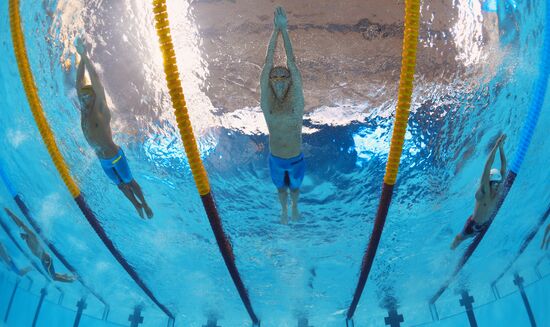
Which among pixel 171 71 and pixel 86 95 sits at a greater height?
pixel 86 95

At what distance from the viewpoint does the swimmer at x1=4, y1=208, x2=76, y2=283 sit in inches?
260

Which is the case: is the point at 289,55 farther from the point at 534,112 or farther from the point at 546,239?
the point at 546,239

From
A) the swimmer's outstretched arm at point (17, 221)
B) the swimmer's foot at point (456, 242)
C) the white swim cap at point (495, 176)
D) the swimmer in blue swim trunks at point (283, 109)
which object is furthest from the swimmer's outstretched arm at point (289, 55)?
the swimmer's outstretched arm at point (17, 221)

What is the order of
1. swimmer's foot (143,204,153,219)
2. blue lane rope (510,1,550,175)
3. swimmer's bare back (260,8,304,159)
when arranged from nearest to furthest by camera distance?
swimmer's bare back (260,8,304,159)
blue lane rope (510,1,550,175)
swimmer's foot (143,204,153,219)

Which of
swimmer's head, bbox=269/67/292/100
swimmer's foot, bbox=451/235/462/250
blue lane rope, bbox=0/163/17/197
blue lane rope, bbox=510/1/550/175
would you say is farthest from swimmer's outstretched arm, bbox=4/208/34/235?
blue lane rope, bbox=510/1/550/175

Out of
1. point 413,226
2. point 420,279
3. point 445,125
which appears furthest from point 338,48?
point 420,279

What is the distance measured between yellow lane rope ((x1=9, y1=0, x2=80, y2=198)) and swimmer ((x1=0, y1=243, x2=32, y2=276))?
9.37ft

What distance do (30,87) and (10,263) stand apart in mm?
4157

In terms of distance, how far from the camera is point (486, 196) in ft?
15.8

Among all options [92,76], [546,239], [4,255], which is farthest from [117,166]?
[546,239]

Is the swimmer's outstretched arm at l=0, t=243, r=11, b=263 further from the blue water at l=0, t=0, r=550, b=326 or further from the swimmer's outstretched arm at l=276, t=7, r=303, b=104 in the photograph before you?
the swimmer's outstretched arm at l=276, t=7, r=303, b=104

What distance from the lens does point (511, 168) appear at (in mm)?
4684

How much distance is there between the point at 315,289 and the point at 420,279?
67.0 inches

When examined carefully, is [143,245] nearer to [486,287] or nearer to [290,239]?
[290,239]
